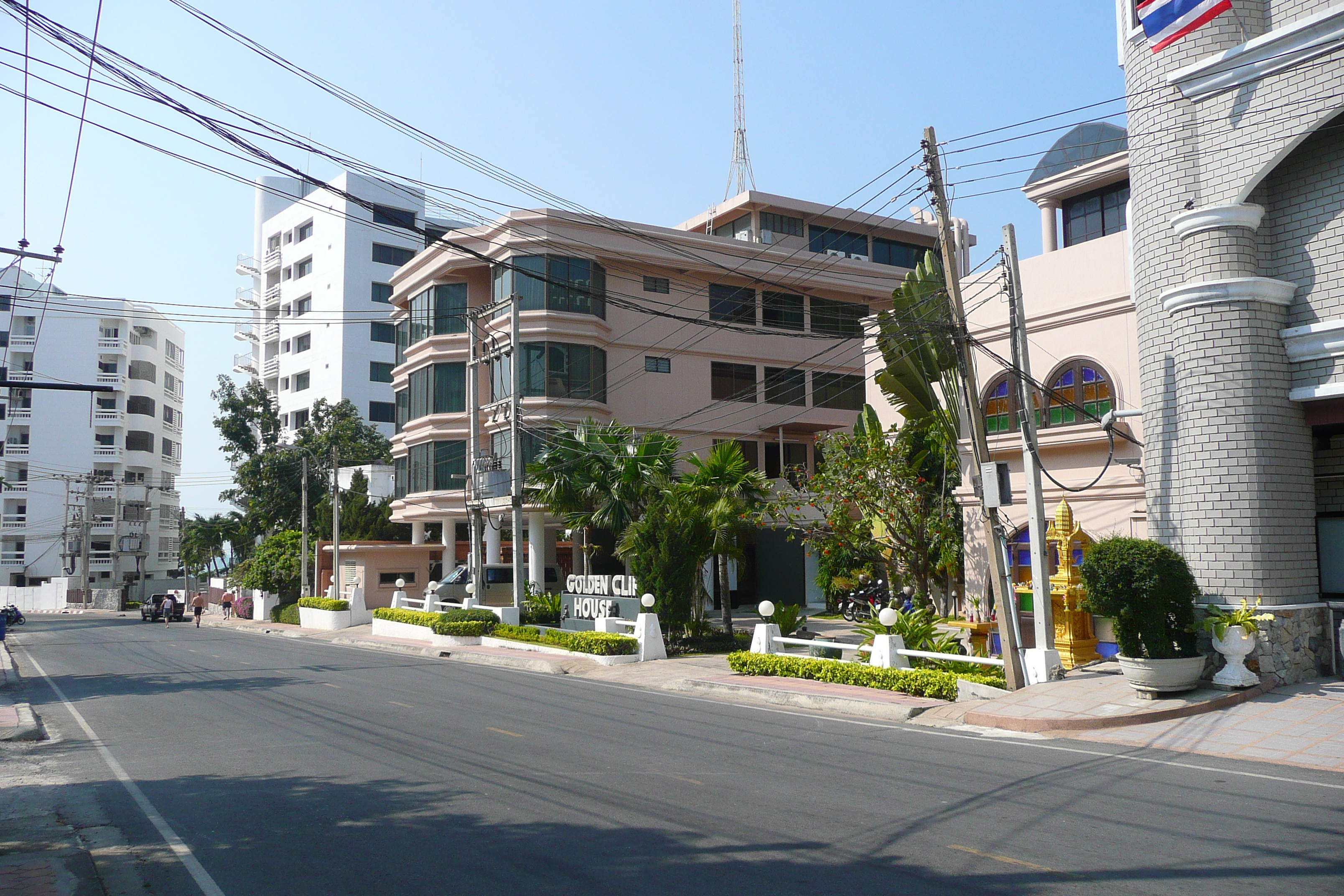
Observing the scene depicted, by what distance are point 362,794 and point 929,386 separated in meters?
18.6

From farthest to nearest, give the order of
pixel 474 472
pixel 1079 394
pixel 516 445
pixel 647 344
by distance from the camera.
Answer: pixel 647 344, pixel 474 472, pixel 516 445, pixel 1079 394

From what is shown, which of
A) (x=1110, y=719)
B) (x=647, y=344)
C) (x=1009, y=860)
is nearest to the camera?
(x=1009, y=860)

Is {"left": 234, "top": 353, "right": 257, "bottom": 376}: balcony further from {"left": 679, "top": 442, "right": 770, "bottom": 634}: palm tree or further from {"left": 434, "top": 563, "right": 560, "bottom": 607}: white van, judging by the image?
{"left": 679, "top": 442, "right": 770, "bottom": 634}: palm tree

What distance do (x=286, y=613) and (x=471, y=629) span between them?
794 inches

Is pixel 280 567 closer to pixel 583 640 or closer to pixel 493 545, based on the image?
pixel 493 545

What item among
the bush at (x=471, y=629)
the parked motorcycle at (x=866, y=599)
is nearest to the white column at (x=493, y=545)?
the bush at (x=471, y=629)

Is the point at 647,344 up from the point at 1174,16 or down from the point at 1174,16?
up

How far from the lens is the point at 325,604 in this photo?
4088 centimetres

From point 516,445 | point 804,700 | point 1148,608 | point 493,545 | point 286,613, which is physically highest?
point 516,445

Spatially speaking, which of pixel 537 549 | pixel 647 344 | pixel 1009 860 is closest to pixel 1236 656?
A: pixel 1009 860

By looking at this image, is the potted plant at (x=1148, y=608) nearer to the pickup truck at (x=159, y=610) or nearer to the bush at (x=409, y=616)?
the bush at (x=409, y=616)

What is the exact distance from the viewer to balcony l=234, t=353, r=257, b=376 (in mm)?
83062

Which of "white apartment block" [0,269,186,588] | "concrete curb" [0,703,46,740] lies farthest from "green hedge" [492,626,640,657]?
"white apartment block" [0,269,186,588]

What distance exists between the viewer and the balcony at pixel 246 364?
273 ft
